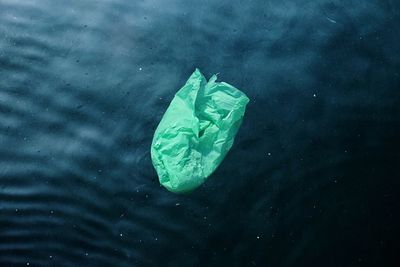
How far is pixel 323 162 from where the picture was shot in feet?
5.55

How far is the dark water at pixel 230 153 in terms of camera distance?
1.60 m

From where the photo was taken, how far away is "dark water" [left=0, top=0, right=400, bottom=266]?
1598 millimetres

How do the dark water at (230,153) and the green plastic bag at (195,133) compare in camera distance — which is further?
the dark water at (230,153)

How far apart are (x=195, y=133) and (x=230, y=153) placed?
28cm

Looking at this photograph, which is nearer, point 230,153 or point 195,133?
point 195,133

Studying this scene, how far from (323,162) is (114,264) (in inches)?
40.5

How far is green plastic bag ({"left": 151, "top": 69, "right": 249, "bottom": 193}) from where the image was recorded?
56.7 inches

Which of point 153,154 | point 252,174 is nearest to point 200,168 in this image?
point 153,154

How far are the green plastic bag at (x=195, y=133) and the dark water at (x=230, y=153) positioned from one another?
179 mm

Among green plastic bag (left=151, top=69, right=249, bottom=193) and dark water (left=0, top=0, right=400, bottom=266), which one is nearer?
green plastic bag (left=151, top=69, right=249, bottom=193)

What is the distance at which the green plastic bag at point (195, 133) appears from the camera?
1440mm

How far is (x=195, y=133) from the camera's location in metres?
1.46

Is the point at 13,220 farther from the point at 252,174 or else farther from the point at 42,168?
the point at 252,174

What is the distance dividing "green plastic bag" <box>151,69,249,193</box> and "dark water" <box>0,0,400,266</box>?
0.18m
